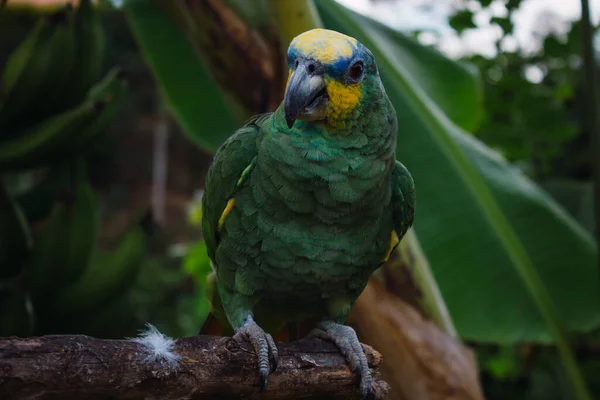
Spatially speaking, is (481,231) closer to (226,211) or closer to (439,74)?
(439,74)

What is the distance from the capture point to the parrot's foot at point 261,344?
2.96 feet

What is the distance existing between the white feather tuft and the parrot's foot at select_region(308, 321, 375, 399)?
0.98 ft

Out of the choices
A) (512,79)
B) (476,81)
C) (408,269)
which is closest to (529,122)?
(512,79)

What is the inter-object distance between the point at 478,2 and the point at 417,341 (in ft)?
3.12

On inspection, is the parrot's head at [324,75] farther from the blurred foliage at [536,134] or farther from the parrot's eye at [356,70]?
the blurred foliage at [536,134]

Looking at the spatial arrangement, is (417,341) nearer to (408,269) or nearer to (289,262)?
(408,269)

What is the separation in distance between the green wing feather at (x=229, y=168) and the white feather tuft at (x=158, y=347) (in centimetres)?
26

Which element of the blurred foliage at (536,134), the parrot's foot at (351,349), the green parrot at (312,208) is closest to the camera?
the green parrot at (312,208)

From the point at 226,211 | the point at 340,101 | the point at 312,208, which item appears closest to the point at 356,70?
the point at 340,101

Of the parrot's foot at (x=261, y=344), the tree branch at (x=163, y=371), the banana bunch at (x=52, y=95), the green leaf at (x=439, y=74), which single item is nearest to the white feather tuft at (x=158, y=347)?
the tree branch at (x=163, y=371)

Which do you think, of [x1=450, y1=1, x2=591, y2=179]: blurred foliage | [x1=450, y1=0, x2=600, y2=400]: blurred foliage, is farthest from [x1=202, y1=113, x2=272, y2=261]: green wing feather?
[x1=450, y1=0, x2=600, y2=400]: blurred foliage

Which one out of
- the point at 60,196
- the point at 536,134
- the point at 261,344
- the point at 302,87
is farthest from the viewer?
the point at 536,134

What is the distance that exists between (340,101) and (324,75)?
59 mm

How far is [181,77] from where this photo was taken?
1751 millimetres
